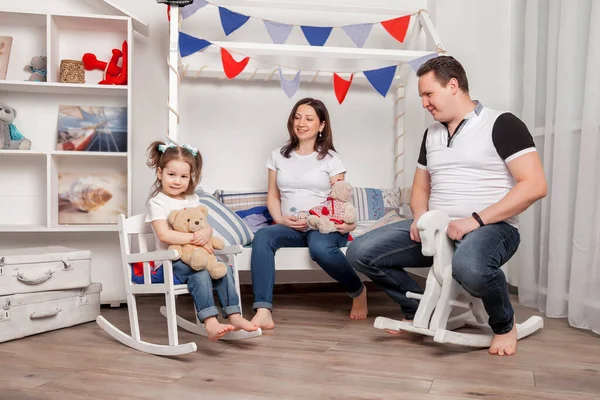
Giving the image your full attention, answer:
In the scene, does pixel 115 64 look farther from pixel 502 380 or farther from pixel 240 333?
pixel 502 380

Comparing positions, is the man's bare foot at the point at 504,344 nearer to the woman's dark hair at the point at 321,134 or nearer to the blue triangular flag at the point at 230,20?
the woman's dark hair at the point at 321,134

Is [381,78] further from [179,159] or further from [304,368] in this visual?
[304,368]

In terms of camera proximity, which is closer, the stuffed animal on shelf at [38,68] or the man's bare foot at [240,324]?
the man's bare foot at [240,324]

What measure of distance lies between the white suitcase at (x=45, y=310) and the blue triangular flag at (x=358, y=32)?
166 cm

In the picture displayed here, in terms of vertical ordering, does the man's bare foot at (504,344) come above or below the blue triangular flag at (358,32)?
below

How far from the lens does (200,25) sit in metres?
3.12

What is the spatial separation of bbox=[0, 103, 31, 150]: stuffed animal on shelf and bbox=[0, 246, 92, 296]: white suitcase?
629 millimetres

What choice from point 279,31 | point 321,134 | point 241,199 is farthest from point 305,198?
point 279,31

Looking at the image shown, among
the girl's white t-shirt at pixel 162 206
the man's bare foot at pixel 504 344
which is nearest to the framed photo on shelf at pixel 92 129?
the girl's white t-shirt at pixel 162 206

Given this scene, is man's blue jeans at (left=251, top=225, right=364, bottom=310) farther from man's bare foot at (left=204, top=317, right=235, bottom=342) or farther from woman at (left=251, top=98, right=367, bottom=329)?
man's bare foot at (left=204, top=317, right=235, bottom=342)

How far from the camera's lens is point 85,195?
9.25 feet

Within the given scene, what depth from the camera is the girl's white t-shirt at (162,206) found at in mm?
2002

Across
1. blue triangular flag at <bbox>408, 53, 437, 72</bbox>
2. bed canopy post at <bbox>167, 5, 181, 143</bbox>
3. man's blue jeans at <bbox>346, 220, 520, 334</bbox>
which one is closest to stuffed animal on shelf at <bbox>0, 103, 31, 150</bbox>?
bed canopy post at <bbox>167, 5, 181, 143</bbox>

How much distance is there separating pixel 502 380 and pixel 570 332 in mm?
722
